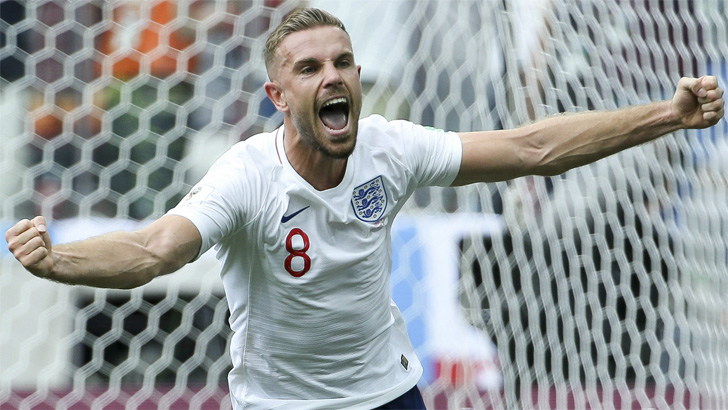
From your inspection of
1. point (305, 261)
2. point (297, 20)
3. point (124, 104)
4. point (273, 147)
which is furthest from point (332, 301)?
point (124, 104)

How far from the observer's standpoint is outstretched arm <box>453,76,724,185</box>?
7.36 feet

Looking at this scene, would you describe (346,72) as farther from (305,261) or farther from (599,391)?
(599,391)

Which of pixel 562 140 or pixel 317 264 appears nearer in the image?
pixel 317 264

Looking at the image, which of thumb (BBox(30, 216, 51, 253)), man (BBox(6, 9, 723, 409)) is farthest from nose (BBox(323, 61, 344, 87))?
thumb (BBox(30, 216, 51, 253))

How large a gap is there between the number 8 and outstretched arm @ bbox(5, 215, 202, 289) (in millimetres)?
279

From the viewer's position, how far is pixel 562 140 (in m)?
2.29

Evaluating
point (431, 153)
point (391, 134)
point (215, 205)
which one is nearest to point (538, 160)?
point (431, 153)

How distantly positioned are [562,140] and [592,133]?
76 mm

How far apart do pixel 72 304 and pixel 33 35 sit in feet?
3.25

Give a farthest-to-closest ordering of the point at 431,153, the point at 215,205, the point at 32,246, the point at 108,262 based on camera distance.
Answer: the point at 431,153 < the point at 215,205 < the point at 108,262 < the point at 32,246

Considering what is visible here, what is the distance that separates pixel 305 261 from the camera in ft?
6.99


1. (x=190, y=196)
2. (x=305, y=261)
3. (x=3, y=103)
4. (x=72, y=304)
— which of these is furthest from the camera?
(x=72, y=304)

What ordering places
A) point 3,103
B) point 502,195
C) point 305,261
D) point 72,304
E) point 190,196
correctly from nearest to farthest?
point 190,196 → point 305,261 → point 3,103 → point 72,304 → point 502,195

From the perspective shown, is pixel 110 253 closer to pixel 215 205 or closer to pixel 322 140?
pixel 215 205
